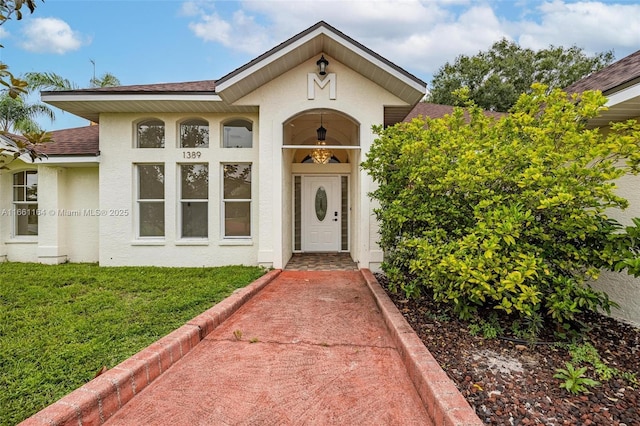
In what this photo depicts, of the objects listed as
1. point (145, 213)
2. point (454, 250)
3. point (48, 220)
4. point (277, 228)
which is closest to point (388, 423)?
point (454, 250)

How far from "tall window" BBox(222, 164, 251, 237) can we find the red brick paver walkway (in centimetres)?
366

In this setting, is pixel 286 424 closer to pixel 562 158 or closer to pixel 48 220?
pixel 562 158

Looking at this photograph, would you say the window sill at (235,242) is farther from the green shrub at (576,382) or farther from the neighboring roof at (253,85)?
the green shrub at (576,382)

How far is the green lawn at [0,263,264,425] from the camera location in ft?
8.96

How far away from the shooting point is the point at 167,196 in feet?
26.0

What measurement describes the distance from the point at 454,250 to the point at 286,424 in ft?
8.62

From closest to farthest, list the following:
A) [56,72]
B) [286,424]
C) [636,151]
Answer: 1. [286,424]
2. [636,151]
3. [56,72]

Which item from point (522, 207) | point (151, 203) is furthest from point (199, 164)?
point (522, 207)

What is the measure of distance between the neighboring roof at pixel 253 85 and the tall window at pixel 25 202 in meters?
2.95

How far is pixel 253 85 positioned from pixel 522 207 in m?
6.02

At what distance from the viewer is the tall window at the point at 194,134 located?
26.7ft

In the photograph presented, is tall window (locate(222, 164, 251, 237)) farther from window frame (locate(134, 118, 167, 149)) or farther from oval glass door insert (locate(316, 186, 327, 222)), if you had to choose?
oval glass door insert (locate(316, 186, 327, 222))

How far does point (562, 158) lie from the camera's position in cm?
341

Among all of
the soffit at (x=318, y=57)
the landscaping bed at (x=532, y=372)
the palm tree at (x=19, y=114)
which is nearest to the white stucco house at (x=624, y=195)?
the landscaping bed at (x=532, y=372)
